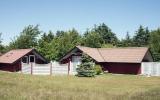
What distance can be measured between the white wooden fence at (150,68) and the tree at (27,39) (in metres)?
36.8

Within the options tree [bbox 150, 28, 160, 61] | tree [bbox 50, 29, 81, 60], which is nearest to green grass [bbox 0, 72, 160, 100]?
tree [bbox 50, 29, 81, 60]

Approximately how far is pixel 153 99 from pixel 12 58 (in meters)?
34.3

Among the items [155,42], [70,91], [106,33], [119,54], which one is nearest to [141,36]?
[106,33]

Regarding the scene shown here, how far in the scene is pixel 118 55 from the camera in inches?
2053

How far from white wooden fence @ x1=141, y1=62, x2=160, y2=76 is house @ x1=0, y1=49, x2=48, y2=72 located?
15382mm

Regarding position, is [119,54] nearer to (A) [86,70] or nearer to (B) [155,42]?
(A) [86,70]

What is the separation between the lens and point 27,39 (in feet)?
262

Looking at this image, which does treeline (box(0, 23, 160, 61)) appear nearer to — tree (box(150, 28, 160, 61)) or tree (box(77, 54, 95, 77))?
tree (box(150, 28, 160, 61))

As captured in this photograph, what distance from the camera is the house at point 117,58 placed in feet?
163

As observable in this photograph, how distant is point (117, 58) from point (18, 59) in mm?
15134

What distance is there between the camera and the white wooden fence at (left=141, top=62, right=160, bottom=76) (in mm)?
48000

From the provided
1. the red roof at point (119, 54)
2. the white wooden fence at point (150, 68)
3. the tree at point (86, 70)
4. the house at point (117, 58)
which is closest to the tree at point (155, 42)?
the house at point (117, 58)

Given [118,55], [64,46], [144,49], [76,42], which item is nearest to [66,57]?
[118,55]

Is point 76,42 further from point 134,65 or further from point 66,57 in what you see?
point 134,65
